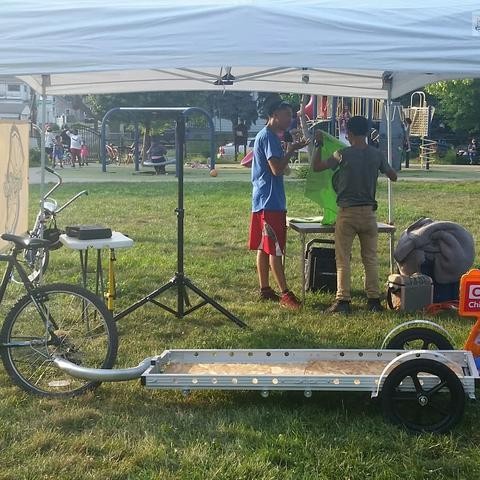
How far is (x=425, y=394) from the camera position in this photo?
3.99 m

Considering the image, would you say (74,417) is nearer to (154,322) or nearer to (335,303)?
(154,322)

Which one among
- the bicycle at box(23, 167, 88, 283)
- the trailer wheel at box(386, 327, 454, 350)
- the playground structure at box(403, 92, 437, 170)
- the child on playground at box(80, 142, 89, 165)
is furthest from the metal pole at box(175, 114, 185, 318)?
the child on playground at box(80, 142, 89, 165)

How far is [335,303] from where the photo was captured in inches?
259

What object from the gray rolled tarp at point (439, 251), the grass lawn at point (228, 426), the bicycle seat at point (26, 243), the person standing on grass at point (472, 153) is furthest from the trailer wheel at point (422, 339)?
the person standing on grass at point (472, 153)

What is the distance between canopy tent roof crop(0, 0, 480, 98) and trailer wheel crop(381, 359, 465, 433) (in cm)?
162

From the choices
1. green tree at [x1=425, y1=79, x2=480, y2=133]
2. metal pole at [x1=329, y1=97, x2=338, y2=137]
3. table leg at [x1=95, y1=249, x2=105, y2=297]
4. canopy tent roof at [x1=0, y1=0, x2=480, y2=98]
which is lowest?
table leg at [x1=95, y1=249, x2=105, y2=297]

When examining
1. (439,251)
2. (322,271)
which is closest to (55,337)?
(322,271)

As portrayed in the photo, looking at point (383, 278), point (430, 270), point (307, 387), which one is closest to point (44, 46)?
point (307, 387)

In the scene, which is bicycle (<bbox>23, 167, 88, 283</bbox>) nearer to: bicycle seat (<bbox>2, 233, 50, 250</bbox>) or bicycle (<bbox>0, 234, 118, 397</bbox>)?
bicycle seat (<bbox>2, 233, 50, 250</bbox>)

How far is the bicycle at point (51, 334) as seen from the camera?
457cm

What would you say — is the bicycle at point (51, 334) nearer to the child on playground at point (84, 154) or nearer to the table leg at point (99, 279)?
the table leg at point (99, 279)

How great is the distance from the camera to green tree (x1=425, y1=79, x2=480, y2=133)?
34.5 metres

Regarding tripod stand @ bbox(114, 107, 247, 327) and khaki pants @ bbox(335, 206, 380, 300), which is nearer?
tripod stand @ bbox(114, 107, 247, 327)

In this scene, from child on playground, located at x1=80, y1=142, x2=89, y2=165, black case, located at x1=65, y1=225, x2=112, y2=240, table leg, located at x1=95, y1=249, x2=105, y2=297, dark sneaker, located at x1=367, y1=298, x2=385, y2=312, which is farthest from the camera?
child on playground, located at x1=80, y1=142, x2=89, y2=165
